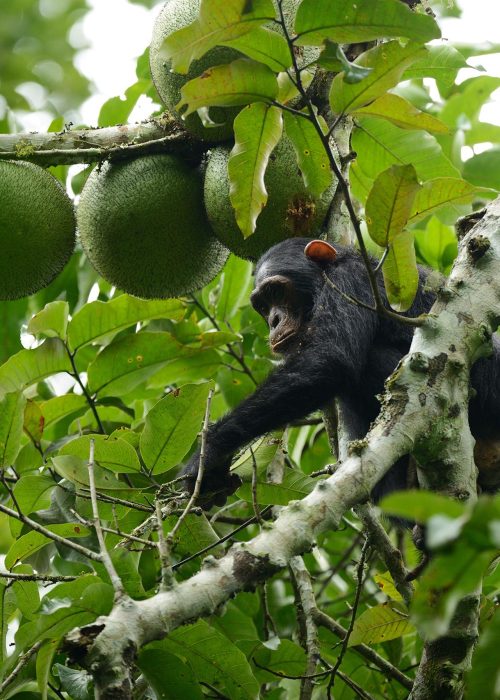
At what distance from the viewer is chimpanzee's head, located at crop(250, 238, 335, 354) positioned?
3.87m

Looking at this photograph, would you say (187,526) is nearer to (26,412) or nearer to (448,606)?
(26,412)

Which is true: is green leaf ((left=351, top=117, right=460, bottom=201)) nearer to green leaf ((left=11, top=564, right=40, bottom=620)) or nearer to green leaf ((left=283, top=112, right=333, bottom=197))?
green leaf ((left=283, top=112, right=333, bottom=197))

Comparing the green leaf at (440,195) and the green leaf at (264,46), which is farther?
the green leaf at (440,195)

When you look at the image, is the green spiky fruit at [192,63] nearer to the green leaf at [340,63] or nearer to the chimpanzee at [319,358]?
the chimpanzee at [319,358]

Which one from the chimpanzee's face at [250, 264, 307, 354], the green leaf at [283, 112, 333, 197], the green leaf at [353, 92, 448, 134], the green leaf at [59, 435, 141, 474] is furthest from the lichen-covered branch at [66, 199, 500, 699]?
the chimpanzee's face at [250, 264, 307, 354]

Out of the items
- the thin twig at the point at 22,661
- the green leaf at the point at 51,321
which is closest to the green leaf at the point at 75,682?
the thin twig at the point at 22,661

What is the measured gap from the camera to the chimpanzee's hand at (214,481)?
318cm

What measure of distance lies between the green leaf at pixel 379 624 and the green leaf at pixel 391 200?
1.48 m

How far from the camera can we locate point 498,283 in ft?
8.89

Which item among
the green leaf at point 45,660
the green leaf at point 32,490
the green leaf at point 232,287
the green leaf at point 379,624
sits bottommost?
the green leaf at point 379,624

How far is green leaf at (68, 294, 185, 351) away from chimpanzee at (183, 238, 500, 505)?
534 millimetres

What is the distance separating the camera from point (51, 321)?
357 cm

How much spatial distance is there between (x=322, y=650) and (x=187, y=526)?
42.8 inches

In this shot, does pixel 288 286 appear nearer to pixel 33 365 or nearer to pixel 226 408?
pixel 226 408
